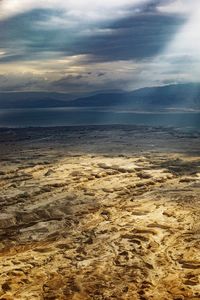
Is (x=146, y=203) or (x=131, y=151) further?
(x=131, y=151)

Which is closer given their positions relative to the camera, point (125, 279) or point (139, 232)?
point (125, 279)

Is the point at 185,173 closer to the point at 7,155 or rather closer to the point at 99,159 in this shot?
the point at 99,159

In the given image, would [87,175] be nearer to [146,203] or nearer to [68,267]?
[146,203]

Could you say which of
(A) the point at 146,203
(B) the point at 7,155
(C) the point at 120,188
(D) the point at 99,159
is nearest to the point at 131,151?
(D) the point at 99,159

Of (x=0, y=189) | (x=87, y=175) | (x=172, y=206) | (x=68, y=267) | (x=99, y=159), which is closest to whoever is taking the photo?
(x=68, y=267)

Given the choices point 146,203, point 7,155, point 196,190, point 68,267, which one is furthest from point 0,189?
point 7,155

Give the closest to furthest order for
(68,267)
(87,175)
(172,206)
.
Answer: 1. (68,267)
2. (172,206)
3. (87,175)
